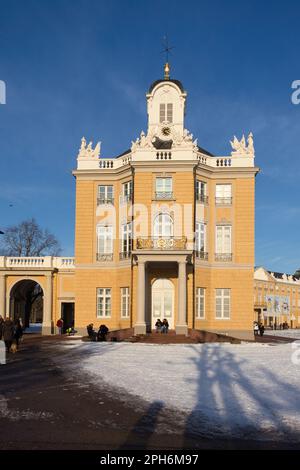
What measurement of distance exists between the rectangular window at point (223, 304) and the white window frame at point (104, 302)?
23.9 feet

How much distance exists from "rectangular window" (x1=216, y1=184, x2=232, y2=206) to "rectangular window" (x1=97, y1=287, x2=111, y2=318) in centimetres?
973

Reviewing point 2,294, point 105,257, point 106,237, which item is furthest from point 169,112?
point 2,294

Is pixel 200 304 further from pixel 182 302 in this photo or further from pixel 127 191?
pixel 127 191

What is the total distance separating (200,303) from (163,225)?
567 cm

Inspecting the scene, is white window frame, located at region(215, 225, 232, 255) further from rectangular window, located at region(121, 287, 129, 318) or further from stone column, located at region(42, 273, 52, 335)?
stone column, located at region(42, 273, 52, 335)

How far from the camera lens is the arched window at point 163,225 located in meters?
35.3

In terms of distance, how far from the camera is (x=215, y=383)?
14.7m

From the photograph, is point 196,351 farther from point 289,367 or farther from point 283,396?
point 283,396

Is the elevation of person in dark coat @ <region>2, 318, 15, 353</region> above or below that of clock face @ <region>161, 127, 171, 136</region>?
below

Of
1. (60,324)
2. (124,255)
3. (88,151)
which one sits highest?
(88,151)

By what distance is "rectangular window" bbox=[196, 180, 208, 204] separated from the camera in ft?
119

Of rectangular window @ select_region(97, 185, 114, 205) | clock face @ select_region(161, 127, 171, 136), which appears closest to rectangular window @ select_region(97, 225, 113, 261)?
rectangular window @ select_region(97, 185, 114, 205)
